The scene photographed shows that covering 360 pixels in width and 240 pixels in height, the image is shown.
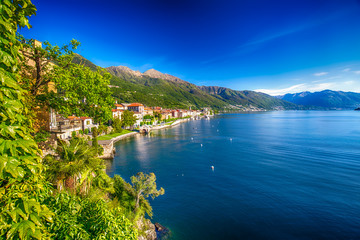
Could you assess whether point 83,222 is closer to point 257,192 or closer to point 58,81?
point 58,81

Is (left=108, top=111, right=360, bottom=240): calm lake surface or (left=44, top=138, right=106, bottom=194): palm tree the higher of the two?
(left=44, top=138, right=106, bottom=194): palm tree

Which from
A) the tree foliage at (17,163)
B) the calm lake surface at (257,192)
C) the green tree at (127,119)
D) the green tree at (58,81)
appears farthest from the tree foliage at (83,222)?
the green tree at (127,119)

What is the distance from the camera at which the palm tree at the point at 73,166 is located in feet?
35.6

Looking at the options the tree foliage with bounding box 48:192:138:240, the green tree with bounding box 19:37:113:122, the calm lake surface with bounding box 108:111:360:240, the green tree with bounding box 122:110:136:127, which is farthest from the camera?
the green tree with bounding box 122:110:136:127

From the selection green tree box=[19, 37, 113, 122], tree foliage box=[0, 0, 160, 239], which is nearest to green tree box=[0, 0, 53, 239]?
tree foliage box=[0, 0, 160, 239]

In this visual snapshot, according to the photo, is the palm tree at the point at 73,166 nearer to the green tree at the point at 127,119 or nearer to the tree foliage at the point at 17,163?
the tree foliage at the point at 17,163

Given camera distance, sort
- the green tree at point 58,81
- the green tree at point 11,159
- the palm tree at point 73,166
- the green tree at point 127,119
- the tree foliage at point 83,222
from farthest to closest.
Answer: the green tree at point 127,119
the palm tree at point 73,166
the green tree at point 58,81
the tree foliage at point 83,222
the green tree at point 11,159

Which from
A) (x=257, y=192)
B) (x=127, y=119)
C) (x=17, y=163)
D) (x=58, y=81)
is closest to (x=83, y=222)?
(x=17, y=163)

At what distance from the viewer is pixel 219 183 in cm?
3200

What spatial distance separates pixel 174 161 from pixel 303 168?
2928cm

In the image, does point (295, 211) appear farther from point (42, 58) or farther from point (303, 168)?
point (42, 58)

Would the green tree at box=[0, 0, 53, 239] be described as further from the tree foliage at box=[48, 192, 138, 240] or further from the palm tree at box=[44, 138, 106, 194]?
the palm tree at box=[44, 138, 106, 194]

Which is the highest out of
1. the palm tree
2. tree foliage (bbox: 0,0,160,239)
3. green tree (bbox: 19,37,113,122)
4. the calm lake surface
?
green tree (bbox: 19,37,113,122)

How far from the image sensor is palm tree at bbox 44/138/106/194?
10844 millimetres
